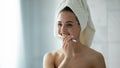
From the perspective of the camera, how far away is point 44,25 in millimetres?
1552

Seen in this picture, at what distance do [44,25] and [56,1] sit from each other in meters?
0.18

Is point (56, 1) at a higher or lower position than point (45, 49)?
higher

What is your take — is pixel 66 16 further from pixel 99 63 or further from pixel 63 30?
pixel 99 63

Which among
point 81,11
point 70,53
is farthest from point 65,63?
point 81,11

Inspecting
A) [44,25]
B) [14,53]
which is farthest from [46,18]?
[14,53]

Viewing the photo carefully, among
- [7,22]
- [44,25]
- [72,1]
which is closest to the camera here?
[72,1]

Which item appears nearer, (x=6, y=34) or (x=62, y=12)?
(x=62, y=12)

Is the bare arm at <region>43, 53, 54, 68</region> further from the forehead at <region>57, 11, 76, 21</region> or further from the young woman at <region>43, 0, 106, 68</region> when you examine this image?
the forehead at <region>57, 11, 76, 21</region>

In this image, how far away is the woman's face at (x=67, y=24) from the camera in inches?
41.9

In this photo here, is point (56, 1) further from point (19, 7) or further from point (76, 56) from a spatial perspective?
point (76, 56)

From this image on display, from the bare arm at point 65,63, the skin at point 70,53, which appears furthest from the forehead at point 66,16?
the bare arm at point 65,63

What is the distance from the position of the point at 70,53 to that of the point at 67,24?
139mm

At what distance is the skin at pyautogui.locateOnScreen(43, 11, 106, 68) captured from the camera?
3.50ft

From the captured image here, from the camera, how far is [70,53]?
1.09 metres
